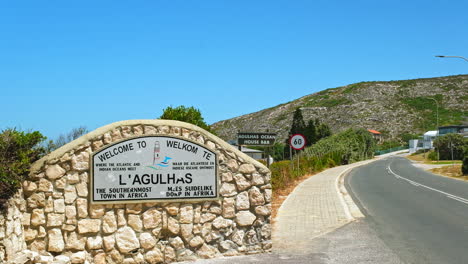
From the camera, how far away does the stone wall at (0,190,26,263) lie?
6.37 metres

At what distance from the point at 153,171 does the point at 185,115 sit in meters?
19.0

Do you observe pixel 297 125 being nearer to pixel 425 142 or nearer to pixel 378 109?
pixel 425 142

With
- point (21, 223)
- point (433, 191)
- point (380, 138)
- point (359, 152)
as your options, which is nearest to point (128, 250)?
point (21, 223)

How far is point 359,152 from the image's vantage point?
60812mm

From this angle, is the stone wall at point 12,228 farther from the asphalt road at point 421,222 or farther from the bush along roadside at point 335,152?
the bush along roadside at point 335,152

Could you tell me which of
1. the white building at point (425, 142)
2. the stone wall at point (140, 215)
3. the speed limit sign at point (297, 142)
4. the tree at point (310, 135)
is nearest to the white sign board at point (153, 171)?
the stone wall at point (140, 215)

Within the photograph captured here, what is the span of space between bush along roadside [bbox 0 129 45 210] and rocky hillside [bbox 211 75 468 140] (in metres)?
118

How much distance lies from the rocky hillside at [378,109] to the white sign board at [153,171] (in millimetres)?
116802

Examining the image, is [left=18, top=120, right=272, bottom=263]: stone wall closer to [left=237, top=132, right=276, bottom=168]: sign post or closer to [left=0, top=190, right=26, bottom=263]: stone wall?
[left=0, top=190, right=26, bottom=263]: stone wall

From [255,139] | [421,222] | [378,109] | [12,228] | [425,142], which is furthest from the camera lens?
[378,109]

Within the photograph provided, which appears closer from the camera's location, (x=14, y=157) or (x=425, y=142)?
(x=14, y=157)

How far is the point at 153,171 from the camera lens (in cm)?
775

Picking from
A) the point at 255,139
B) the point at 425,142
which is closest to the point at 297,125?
the point at 425,142

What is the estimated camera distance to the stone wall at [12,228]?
20.9 ft
